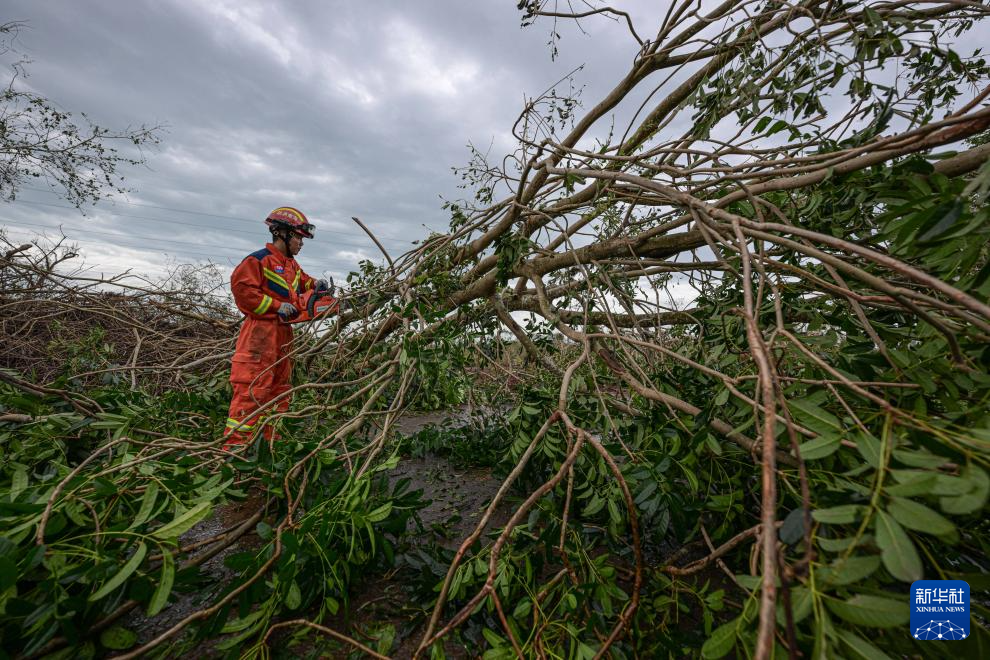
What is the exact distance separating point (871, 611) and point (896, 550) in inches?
3.5

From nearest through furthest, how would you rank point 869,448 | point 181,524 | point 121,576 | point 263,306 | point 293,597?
point 869,448, point 121,576, point 181,524, point 293,597, point 263,306

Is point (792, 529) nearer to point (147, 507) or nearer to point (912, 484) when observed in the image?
point (912, 484)

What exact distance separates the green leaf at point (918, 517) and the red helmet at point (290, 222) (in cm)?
419

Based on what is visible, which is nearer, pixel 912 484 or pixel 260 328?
pixel 912 484

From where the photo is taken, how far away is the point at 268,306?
3.29 m

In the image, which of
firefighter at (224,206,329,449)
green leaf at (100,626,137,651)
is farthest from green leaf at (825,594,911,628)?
firefighter at (224,206,329,449)

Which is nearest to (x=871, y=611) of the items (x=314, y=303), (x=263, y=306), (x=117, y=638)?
(x=117, y=638)

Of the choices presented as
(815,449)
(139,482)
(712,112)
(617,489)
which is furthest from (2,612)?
(712,112)

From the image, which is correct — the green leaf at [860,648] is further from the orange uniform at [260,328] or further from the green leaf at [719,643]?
the orange uniform at [260,328]

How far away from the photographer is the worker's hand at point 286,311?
11.1 feet

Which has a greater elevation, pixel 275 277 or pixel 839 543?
pixel 275 277

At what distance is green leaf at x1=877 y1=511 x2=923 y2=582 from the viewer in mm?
470

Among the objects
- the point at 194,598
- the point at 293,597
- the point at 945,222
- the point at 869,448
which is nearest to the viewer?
the point at 869,448

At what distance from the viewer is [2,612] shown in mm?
849
